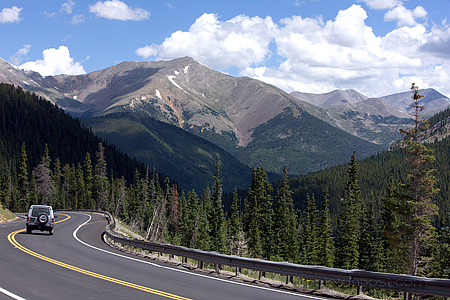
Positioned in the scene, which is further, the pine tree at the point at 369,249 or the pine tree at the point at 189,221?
the pine tree at the point at 189,221

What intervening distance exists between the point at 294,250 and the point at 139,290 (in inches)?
2106

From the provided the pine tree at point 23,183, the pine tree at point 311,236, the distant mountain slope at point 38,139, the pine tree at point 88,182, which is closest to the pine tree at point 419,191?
the pine tree at point 311,236

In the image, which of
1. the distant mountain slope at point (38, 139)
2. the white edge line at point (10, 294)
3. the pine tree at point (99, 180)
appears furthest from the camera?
the distant mountain slope at point (38, 139)

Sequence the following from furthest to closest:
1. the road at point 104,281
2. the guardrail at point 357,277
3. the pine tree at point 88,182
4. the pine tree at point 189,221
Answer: the pine tree at point 88,182 < the pine tree at point 189,221 < the road at point 104,281 < the guardrail at point 357,277

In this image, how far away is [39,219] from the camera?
28.4 m

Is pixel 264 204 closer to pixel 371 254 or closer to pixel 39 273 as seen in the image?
pixel 371 254

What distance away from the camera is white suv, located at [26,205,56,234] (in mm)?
28375

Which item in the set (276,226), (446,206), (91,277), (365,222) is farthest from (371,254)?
(446,206)

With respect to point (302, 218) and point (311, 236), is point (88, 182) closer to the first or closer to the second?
point (302, 218)

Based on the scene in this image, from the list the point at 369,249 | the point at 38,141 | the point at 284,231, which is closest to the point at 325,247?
the point at 369,249

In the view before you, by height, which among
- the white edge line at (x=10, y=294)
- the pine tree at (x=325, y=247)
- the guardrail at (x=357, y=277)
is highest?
the guardrail at (x=357, y=277)

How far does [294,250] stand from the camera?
61.5 m

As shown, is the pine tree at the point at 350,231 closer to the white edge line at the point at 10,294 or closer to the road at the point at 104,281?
the road at the point at 104,281

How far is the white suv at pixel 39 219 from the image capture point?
28.4 m
